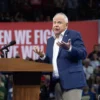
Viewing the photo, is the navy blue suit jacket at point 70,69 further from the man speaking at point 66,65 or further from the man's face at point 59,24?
the man's face at point 59,24

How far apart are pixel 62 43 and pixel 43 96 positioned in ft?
5.83

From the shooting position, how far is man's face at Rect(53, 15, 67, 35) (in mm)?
6492

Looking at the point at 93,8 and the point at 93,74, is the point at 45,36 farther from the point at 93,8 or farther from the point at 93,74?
the point at 93,8

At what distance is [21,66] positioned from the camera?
5797mm

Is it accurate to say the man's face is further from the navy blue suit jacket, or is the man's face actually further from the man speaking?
the navy blue suit jacket

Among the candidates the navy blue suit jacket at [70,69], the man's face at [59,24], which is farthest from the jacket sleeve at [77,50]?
the man's face at [59,24]

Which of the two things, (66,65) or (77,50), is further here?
(66,65)

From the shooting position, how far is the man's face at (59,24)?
649cm

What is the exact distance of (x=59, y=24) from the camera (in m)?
6.52

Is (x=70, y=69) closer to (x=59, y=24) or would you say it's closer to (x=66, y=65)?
(x=66, y=65)

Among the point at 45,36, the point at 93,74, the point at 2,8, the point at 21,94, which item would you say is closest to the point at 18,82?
the point at 21,94

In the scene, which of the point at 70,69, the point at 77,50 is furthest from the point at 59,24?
the point at 70,69

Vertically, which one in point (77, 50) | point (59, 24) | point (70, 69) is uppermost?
point (59, 24)

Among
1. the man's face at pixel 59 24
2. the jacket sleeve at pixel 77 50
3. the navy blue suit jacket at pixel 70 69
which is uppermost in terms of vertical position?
the man's face at pixel 59 24
